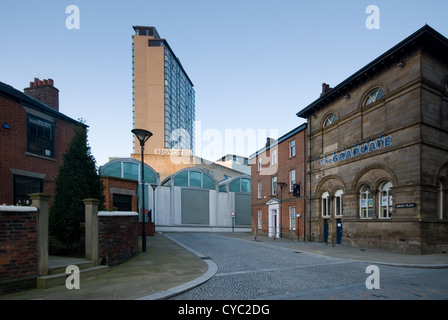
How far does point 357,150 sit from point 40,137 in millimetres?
17923

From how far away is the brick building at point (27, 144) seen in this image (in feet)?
41.7

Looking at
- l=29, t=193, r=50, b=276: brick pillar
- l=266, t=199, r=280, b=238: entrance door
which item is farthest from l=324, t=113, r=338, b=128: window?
l=29, t=193, r=50, b=276: brick pillar

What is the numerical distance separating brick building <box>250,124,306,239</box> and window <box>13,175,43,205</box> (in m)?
17.4

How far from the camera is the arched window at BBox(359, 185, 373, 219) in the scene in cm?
1697

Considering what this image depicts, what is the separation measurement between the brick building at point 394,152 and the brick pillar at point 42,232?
600 inches

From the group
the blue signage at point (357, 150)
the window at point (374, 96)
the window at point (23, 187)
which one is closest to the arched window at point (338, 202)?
the blue signage at point (357, 150)

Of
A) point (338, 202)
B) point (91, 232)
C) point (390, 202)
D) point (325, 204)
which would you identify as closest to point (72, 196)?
point (91, 232)

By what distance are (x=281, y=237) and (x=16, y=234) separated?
22.7 metres

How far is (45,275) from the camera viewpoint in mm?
7289

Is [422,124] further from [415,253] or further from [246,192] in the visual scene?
[246,192]

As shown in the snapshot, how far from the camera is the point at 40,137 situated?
14.6m

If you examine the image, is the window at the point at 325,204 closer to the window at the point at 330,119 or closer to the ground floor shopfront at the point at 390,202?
the ground floor shopfront at the point at 390,202

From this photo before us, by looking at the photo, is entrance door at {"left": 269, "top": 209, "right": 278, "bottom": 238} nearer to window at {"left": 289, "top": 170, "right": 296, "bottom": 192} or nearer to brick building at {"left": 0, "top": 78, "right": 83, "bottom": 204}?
window at {"left": 289, "top": 170, "right": 296, "bottom": 192}

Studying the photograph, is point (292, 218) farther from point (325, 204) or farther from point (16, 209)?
point (16, 209)
